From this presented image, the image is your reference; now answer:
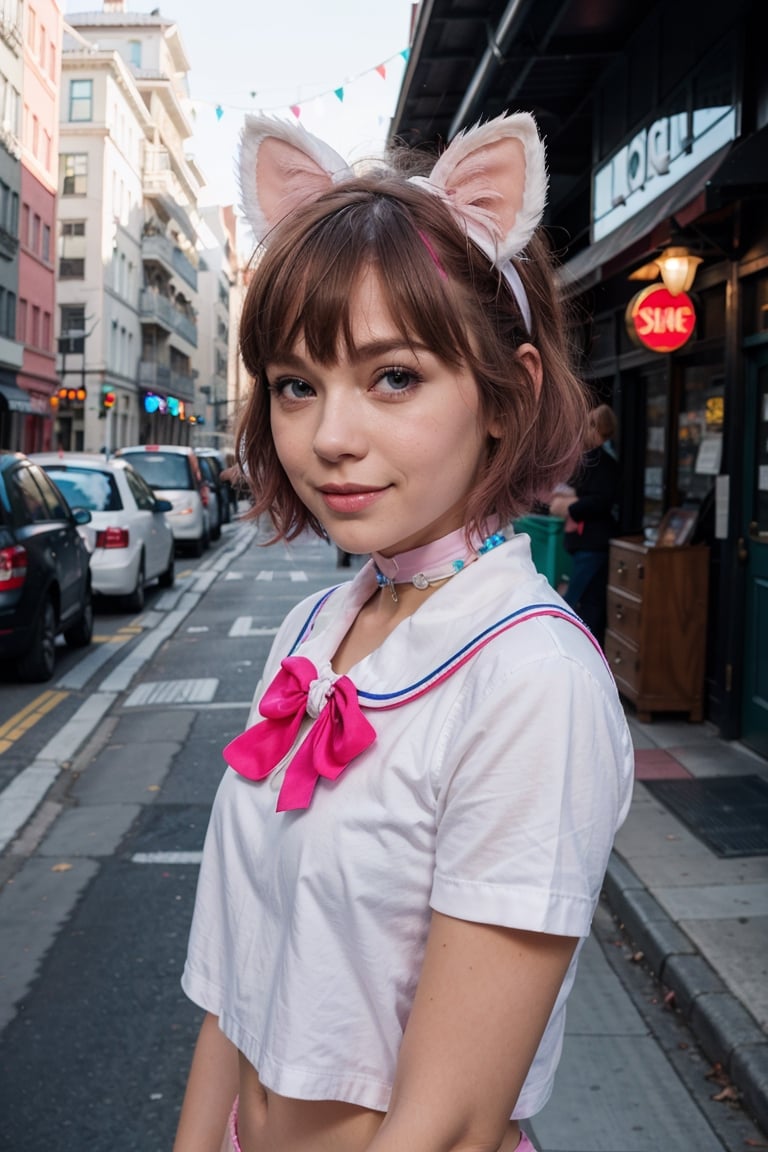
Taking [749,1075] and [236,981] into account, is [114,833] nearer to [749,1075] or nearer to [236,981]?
[749,1075]

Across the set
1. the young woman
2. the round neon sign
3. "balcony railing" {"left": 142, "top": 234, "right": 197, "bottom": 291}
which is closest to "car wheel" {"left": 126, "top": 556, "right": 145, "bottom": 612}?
the round neon sign

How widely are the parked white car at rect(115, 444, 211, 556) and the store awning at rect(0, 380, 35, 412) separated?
60.2 ft

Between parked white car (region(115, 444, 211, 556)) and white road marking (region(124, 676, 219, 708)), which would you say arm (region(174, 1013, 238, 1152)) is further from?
parked white car (region(115, 444, 211, 556))

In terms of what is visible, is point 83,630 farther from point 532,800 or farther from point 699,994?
point 532,800

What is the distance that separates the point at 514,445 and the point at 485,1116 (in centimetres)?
65

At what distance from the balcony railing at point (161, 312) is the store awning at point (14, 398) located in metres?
23.3

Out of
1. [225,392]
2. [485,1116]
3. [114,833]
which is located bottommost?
[114,833]

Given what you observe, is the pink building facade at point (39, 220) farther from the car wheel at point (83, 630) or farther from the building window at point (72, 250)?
the car wheel at point (83, 630)

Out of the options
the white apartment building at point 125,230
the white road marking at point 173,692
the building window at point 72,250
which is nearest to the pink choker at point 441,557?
the white road marking at point 173,692

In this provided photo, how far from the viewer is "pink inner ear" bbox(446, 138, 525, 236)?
4.24 feet

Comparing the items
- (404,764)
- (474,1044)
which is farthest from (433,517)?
(474,1044)

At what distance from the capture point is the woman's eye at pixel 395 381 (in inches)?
48.9

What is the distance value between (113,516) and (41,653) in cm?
427

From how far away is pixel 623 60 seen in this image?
1036 centimetres
